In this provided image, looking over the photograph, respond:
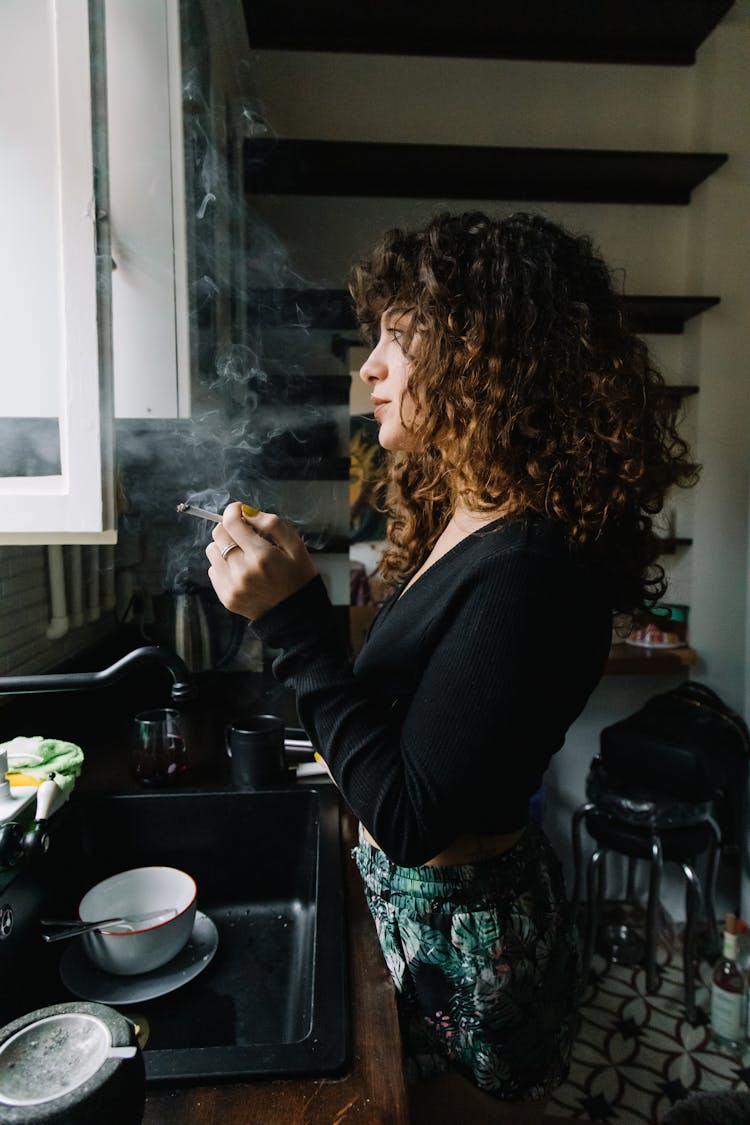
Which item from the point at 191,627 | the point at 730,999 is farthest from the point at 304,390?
the point at 730,999

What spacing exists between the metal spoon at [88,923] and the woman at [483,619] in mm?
279

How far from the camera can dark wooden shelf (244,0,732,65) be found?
2205 millimetres

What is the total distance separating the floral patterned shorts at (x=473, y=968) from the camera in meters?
0.81

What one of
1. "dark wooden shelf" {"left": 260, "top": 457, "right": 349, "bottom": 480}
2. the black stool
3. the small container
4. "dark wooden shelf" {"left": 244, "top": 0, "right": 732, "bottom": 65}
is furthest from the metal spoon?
"dark wooden shelf" {"left": 244, "top": 0, "right": 732, "bottom": 65}

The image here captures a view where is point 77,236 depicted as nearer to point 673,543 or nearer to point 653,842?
point 653,842

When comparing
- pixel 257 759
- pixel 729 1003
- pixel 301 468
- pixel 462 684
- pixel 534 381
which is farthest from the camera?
pixel 729 1003

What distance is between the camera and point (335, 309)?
2254mm

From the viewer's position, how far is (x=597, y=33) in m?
2.34

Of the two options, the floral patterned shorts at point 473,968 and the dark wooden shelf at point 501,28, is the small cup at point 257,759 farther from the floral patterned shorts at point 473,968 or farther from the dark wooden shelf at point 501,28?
the dark wooden shelf at point 501,28

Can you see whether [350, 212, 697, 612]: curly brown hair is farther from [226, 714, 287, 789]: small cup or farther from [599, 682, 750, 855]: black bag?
[599, 682, 750, 855]: black bag

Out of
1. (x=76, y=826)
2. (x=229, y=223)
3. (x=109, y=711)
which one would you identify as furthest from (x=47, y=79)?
(x=109, y=711)

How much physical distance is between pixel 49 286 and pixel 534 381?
65 cm

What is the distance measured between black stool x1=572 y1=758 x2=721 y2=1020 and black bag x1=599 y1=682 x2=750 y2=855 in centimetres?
5

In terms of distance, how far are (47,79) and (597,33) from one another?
223 cm
